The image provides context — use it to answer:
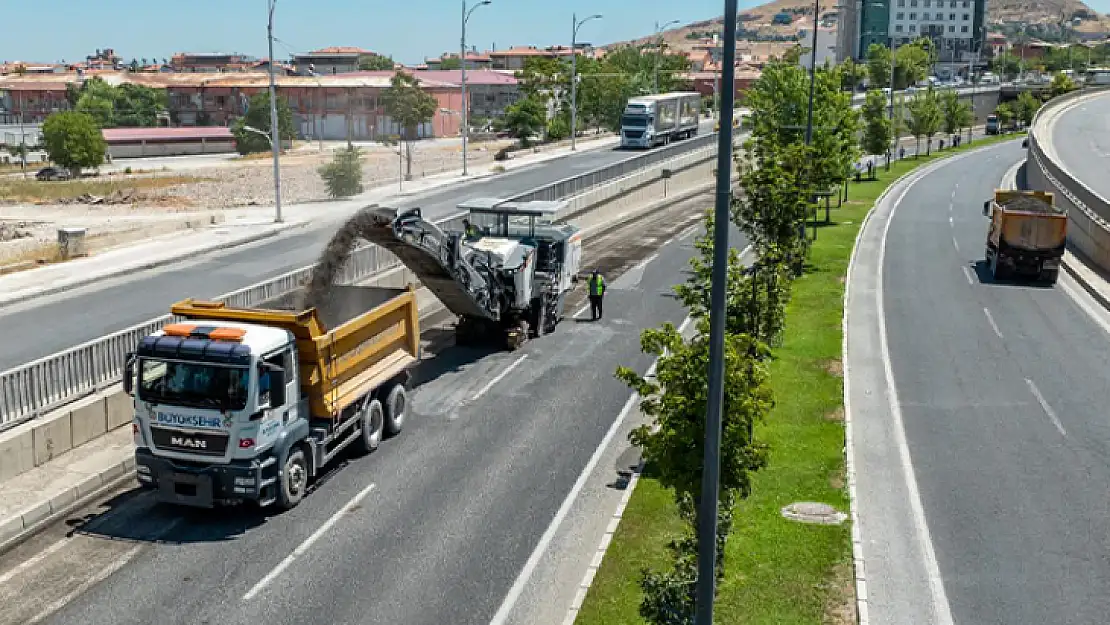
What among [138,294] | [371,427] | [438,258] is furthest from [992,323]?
[138,294]

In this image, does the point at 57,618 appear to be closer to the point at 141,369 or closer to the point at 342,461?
the point at 141,369

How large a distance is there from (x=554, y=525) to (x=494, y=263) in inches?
448

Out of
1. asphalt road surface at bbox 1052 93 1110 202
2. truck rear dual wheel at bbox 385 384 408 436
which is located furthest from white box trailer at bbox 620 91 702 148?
truck rear dual wheel at bbox 385 384 408 436

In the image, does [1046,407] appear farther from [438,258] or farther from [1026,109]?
[1026,109]

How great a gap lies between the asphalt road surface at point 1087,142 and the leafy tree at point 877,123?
11.4 meters

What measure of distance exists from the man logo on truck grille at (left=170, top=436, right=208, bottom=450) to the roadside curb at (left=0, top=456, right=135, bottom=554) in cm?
211

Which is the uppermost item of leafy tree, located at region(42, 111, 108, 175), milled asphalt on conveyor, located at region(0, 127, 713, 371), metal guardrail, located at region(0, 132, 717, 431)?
leafy tree, located at region(42, 111, 108, 175)

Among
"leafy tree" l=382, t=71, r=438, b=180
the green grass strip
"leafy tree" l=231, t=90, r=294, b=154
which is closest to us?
the green grass strip

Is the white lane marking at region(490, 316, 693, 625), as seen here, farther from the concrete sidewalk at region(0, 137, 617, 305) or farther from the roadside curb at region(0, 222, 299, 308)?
the concrete sidewalk at region(0, 137, 617, 305)

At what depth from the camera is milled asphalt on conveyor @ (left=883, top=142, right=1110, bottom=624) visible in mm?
14602

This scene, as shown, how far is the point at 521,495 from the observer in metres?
17.9

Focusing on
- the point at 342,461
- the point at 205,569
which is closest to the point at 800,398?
the point at 342,461

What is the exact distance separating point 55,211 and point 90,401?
60.3 m

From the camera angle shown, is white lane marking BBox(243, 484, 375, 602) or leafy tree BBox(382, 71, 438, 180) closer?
white lane marking BBox(243, 484, 375, 602)
